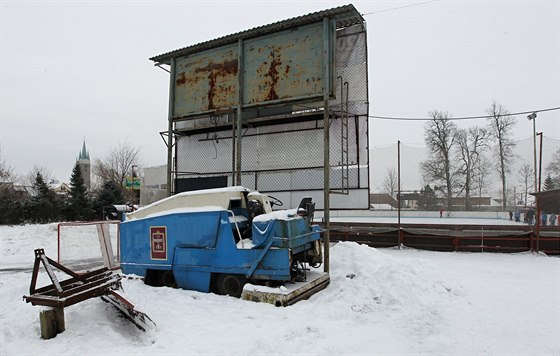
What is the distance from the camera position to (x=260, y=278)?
20.5 feet

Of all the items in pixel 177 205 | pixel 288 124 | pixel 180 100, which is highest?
pixel 180 100

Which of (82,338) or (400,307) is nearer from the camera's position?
(82,338)

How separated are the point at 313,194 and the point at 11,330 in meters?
6.73

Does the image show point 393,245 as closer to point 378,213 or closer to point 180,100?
point 180,100

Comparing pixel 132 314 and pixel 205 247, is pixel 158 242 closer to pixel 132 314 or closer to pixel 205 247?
pixel 205 247

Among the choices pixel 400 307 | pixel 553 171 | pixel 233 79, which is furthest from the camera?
pixel 553 171

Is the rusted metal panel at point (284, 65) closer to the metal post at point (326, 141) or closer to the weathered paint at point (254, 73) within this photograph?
the weathered paint at point (254, 73)

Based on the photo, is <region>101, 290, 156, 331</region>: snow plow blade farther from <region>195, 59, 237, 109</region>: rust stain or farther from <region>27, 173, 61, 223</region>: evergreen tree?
<region>27, 173, 61, 223</region>: evergreen tree

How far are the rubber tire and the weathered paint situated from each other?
4.20m

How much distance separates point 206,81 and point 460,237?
10.2 m

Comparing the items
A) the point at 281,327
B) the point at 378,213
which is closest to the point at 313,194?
the point at 281,327

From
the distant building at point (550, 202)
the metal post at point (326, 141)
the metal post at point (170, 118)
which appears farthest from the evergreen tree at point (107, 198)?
the distant building at point (550, 202)

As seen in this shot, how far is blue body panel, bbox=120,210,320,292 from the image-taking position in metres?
6.20

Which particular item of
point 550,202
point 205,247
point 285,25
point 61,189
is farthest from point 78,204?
point 550,202
